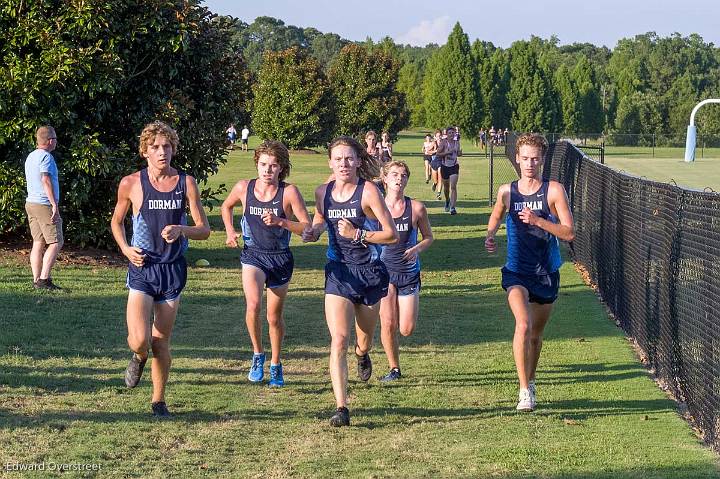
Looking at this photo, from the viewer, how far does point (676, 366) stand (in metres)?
9.16

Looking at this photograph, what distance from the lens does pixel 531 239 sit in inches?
344

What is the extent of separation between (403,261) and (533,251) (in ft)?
4.48

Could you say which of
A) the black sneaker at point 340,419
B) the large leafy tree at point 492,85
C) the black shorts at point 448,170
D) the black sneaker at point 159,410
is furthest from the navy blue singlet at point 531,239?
the large leafy tree at point 492,85

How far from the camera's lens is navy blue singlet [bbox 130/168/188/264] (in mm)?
7922

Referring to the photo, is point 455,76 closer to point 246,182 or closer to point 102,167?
point 102,167

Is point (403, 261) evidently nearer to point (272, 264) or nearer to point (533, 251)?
point (272, 264)

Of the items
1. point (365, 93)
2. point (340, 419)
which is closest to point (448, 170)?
point (340, 419)

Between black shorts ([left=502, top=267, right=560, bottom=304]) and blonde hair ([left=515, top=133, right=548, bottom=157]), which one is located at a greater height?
blonde hair ([left=515, top=133, right=548, bottom=157])

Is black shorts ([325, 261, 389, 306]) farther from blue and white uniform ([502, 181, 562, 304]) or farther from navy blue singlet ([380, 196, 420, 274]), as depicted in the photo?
navy blue singlet ([380, 196, 420, 274])

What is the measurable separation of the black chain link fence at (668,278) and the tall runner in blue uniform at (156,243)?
3.75 meters

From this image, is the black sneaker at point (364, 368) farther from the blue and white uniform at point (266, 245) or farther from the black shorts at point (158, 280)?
the black shorts at point (158, 280)

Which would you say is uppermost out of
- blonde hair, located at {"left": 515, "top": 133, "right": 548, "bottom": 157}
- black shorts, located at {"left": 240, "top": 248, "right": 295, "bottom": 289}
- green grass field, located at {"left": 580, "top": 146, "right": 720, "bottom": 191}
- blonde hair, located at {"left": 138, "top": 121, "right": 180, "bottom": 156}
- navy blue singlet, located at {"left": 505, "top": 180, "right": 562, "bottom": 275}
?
blonde hair, located at {"left": 138, "top": 121, "right": 180, "bottom": 156}

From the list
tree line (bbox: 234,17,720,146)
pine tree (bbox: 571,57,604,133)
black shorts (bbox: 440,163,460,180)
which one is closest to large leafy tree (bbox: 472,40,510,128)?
tree line (bbox: 234,17,720,146)

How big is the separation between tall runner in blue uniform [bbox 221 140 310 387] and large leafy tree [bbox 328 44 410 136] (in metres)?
52.9
